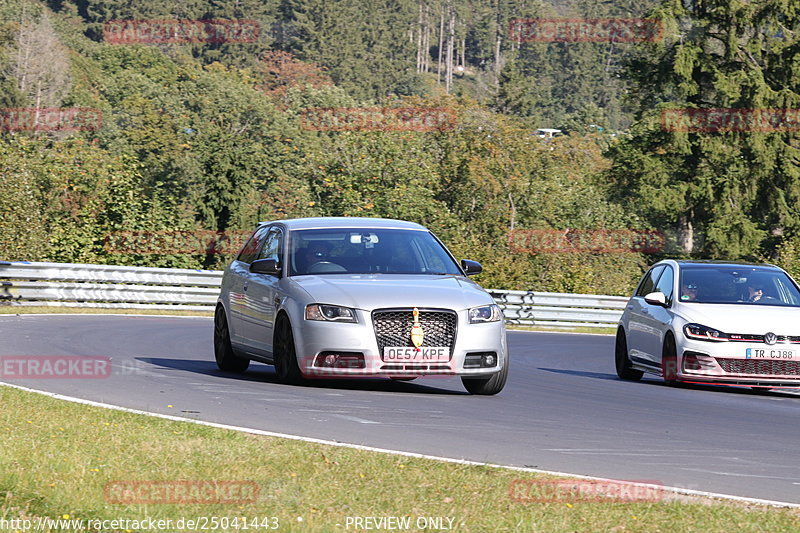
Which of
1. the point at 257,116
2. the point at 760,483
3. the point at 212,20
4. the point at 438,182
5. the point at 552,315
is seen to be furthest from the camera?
the point at 212,20

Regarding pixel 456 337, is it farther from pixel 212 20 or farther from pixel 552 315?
pixel 212 20

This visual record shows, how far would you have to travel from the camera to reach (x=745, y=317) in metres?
15.1

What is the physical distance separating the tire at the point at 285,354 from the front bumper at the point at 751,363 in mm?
4826

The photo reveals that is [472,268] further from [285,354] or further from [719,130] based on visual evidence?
[719,130]

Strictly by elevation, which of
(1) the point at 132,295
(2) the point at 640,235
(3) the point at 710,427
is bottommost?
(2) the point at 640,235

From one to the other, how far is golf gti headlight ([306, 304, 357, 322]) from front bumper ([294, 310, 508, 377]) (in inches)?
1.9

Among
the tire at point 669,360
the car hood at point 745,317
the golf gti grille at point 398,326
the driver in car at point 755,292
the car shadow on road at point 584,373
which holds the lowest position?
the car shadow on road at point 584,373

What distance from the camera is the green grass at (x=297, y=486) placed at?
655cm

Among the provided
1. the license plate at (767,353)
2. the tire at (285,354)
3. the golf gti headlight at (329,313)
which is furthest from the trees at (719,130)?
the golf gti headlight at (329,313)

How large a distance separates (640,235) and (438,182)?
39.0 feet

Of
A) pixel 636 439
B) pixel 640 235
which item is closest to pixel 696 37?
pixel 640 235

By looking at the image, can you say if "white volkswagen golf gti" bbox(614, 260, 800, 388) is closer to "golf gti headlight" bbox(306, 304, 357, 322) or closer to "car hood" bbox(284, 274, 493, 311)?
"car hood" bbox(284, 274, 493, 311)

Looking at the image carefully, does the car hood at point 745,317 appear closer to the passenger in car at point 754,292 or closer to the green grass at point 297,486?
the passenger in car at point 754,292

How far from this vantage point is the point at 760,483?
8.32 m
